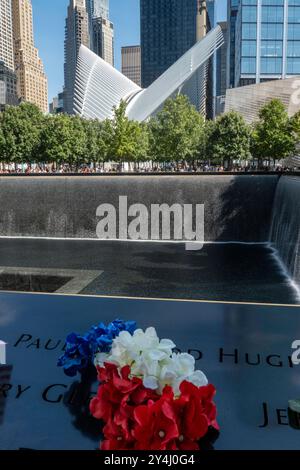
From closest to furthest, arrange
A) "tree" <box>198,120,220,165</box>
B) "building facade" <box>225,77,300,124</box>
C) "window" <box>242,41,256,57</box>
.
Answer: "tree" <box>198,120,220,165</box>
"building facade" <box>225,77,300,124</box>
"window" <box>242,41,256,57</box>

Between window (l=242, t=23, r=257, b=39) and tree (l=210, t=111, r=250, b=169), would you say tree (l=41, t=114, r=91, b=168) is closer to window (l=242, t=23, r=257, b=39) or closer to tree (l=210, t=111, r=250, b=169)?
tree (l=210, t=111, r=250, b=169)

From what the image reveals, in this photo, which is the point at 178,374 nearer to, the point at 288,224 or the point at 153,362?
the point at 153,362

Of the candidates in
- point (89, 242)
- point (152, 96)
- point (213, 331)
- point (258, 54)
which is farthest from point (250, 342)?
point (258, 54)

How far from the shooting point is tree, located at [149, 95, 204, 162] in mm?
47156

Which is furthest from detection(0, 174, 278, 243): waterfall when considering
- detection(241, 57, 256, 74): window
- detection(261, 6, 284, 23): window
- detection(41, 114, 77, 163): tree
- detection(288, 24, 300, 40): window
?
detection(288, 24, 300, 40): window

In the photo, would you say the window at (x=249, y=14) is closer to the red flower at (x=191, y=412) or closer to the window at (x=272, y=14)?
the window at (x=272, y=14)

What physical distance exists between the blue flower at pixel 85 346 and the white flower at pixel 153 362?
0.59 m

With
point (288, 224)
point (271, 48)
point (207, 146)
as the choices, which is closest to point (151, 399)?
point (288, 224)

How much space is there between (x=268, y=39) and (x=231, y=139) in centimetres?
5009

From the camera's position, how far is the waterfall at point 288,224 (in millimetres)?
15727

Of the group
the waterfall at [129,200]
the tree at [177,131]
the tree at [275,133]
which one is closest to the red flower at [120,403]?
the waterfall at [129,200]

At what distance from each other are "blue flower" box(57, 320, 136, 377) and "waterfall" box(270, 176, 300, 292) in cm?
1163

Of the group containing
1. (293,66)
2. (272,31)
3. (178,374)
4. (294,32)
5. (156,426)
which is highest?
(272,31)

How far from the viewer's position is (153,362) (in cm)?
231
